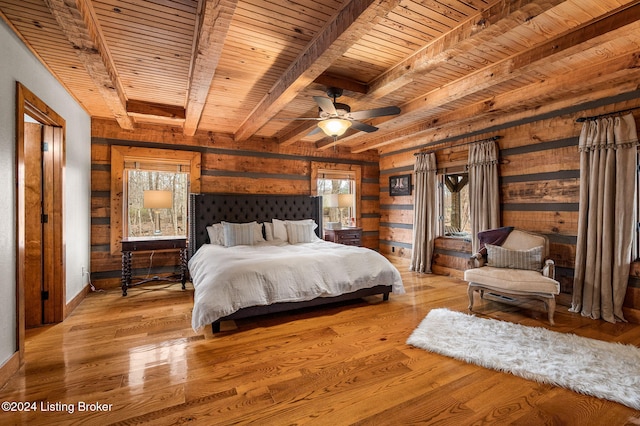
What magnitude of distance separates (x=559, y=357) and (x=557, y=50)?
2514 mm

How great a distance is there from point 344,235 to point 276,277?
283cm

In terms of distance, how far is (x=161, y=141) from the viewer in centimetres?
486

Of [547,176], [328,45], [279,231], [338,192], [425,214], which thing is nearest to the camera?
[328,45]

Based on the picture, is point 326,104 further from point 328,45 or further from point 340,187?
point 340,187

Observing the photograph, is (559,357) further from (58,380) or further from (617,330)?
(58,380)

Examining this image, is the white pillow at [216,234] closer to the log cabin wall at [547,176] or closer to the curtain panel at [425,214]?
the curtain panel at [425,214]

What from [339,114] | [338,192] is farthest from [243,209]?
[339,114]

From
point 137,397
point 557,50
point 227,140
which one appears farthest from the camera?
point 227,140

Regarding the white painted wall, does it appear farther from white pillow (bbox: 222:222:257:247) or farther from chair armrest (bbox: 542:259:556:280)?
chair armrest (bbox: 542:259:556:280)

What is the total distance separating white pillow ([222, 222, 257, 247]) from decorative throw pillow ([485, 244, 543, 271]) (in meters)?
3.37

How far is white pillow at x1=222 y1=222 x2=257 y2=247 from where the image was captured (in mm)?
4445

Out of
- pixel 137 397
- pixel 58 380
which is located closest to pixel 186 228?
pixel 58 380

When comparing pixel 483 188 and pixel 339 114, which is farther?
pixel 483 188

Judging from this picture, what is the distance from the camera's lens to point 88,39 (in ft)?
7.01
